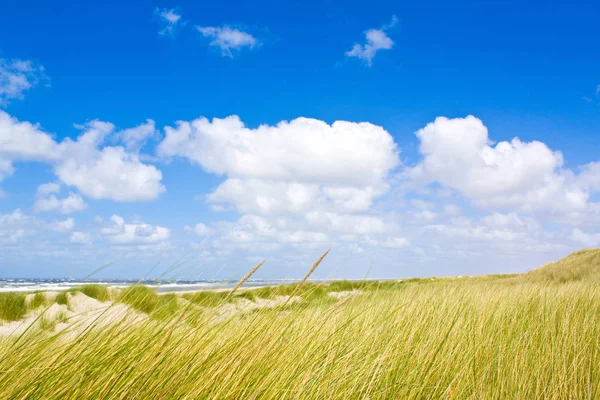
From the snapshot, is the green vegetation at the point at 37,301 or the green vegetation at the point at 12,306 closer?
the green vegetation at the point at 12,306

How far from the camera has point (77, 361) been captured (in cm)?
161

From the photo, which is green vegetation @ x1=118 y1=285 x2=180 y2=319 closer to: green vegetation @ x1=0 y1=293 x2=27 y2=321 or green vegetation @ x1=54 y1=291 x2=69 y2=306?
green vegetation @ x1=0 y1=293 x2=27 y2=321

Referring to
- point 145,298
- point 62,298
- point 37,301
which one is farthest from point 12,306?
point 145,298

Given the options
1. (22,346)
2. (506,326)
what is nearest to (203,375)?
(22,346)

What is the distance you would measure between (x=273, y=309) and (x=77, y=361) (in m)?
1.15

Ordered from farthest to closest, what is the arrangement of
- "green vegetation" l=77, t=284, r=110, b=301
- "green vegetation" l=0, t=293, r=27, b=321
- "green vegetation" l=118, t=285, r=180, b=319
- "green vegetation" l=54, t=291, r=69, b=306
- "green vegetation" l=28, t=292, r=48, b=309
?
1. "green vegetation" l=77, t=284, r=110, b=301
2. "green vegetation" l=54, t=291, r=69, b=306
3. "green vegetation" l=28, t=292, r=48, b=309
4. "green vegetation" l=0, t=293, r=27, b=321
5. "green vegetation" l=118, t=285, r=180, b=319

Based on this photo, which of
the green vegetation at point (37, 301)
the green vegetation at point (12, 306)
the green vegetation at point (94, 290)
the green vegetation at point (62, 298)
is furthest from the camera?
the green vegetation at point (94, 290)

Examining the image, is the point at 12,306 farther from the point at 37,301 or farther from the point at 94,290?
the point at 94,290

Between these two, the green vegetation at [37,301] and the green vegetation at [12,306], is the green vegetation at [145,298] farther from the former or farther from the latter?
the green vegetation at [37,301]

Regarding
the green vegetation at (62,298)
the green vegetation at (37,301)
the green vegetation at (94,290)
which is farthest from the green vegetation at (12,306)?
the green vegetation at (94,290)

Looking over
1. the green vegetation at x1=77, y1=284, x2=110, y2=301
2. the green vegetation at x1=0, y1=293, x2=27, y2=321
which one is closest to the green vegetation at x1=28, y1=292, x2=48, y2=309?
the green vegetation at x1=0, y1=293, x2=27, y2=321

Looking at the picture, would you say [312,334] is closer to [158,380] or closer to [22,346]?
[158,380]

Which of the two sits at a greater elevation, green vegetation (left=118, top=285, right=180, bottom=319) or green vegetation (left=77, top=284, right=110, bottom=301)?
green vegetation (left=118, top=285, right=180, bottom=319)

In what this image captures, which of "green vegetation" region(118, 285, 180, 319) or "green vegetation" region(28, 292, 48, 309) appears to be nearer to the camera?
"green vegetation" region(118, 285, 180, 319)
